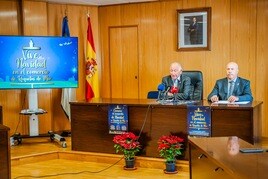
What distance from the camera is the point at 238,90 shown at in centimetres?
439

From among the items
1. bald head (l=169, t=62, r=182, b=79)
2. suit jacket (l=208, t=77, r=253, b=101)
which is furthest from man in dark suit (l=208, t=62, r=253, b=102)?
bald head (l=169, t=62, r=182, b=79)

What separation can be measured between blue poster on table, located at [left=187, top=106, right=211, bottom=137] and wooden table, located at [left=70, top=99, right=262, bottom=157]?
0.05 metres

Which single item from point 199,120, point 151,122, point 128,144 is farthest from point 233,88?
point 128,144

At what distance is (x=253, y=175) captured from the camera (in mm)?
1790

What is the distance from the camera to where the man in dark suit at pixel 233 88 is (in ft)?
14.2

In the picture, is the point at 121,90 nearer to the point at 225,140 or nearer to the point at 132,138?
the point at 132,138

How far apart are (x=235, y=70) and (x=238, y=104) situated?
522 millimetres

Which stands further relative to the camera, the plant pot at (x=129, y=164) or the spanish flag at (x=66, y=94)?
the spanish flag at (x=66, y=94)

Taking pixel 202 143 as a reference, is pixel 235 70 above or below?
above

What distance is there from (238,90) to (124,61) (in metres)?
2.50

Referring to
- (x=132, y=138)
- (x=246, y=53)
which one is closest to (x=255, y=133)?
(x=132, y=138)

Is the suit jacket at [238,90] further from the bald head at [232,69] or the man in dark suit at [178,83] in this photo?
the man in dark suit at [178,83]

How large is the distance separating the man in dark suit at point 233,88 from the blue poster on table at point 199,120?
1.04ft

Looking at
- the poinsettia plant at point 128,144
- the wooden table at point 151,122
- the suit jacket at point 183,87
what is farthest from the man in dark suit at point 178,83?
the poinsettia plant at point 128,144
